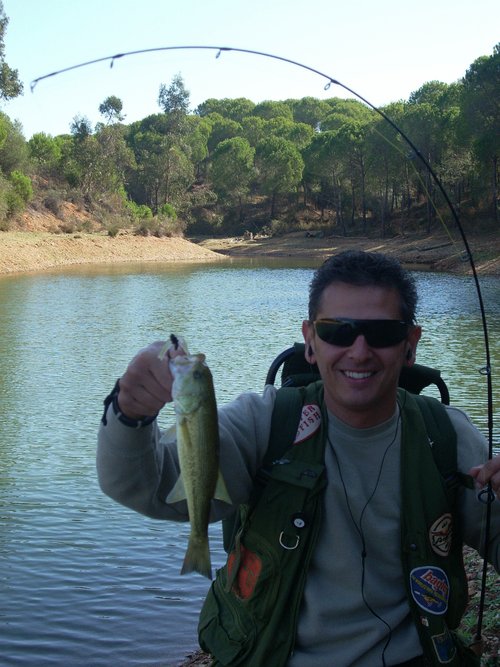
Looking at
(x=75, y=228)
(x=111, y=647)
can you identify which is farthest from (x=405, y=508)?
(x=75, y=228)

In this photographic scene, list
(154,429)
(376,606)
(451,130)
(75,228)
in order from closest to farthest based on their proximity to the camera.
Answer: (154,429) < (376,606) < (451,130) < (75,228)

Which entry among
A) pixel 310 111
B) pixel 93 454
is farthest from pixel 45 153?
pixel 93 454

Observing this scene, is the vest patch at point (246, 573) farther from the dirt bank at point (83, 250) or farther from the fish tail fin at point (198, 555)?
the dirt bank at point (83, 250)

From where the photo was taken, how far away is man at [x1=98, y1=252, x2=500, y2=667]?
8.21 feet

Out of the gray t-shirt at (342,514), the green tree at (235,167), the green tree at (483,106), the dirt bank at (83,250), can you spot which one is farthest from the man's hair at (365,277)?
the green tree at (235,167)

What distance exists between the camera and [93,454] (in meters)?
9.83

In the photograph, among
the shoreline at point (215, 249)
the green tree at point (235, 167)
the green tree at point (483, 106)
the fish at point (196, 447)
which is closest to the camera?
the fish at point (196, 447)

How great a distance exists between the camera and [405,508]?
8.47 ft

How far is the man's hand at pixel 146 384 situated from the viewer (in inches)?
86.0

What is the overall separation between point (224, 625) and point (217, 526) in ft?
17.4

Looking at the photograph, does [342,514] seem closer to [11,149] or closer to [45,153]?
[11,149]

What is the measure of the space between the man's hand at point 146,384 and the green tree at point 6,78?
2058 inches

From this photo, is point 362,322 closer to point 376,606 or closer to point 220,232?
point 376,606

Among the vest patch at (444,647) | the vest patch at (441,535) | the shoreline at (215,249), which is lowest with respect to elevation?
the shoreline at (215,249)
